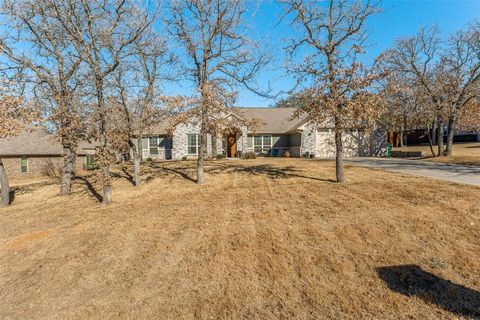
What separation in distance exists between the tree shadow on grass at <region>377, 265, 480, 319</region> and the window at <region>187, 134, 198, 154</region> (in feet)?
83.0

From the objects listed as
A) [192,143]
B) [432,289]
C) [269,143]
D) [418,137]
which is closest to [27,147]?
[192,143]

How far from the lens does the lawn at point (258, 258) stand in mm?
4156

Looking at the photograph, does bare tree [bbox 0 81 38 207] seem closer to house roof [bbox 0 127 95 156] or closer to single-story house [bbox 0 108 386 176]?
single-story house [bbox 0 108 386 176]

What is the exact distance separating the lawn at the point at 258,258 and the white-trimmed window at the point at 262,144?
750 inches

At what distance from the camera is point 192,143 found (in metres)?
28.8

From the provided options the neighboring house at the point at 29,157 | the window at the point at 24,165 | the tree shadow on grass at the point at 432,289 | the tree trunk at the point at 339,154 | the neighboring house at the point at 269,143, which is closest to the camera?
the tree shadow on grass at the point at 432,289

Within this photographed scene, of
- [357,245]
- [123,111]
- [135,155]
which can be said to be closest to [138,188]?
[135,155]

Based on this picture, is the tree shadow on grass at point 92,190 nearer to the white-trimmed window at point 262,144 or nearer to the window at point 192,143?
the window at point 192,143

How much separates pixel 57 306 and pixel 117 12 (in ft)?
37.4

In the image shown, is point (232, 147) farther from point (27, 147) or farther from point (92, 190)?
point (27, 147)

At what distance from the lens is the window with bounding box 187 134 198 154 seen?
94.2 feet

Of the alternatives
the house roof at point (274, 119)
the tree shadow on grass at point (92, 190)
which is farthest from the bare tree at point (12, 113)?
the house roof at point (274, 119)

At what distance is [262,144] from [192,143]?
7.73 m

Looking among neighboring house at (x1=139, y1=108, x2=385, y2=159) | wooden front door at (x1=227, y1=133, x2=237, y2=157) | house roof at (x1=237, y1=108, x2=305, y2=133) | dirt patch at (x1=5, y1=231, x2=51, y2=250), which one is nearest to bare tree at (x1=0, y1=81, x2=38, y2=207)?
dirt patch at (x1=5, y1=231, x2=51, y2=250)
